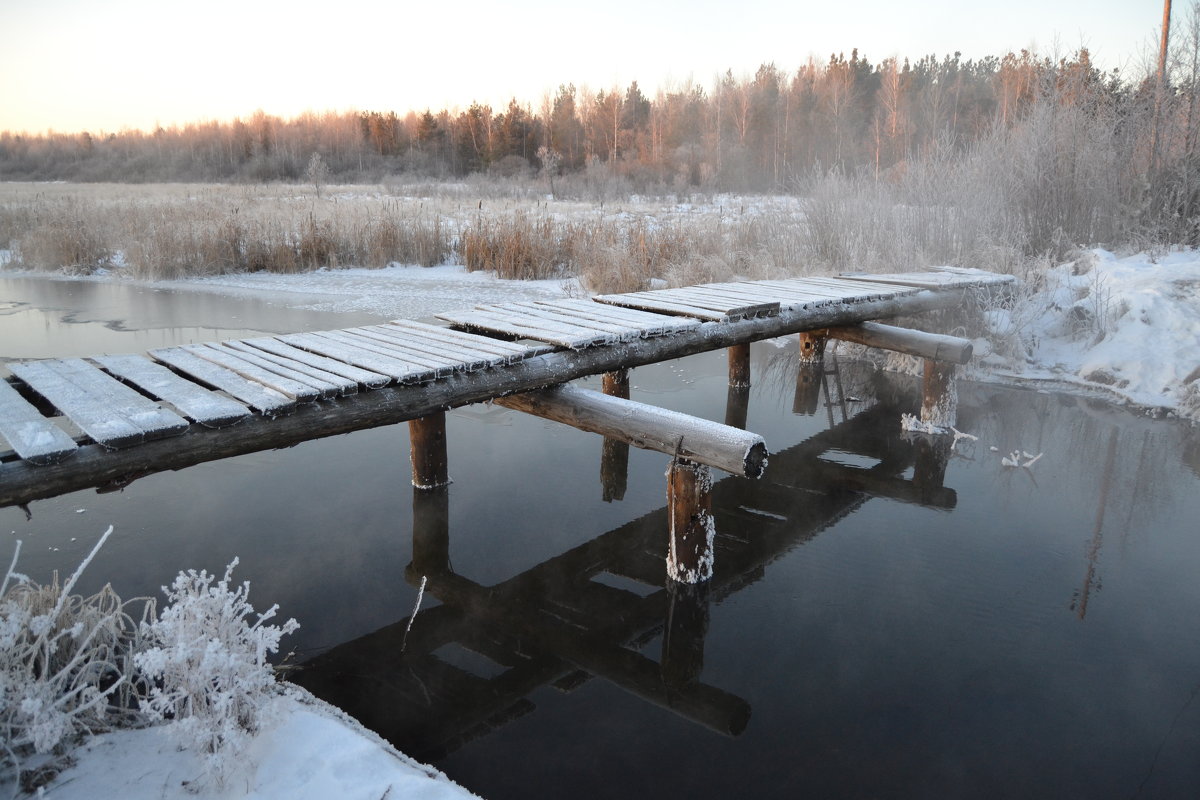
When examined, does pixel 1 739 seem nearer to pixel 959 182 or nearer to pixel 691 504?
pixel 691 504

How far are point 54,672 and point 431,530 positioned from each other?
1.90 m

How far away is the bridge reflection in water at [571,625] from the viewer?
277 cm

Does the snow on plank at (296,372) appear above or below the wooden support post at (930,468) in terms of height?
above

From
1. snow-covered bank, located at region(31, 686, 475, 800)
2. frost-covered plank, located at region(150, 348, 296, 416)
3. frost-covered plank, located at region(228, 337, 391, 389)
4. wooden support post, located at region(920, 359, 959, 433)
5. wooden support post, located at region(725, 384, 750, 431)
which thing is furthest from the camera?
wooden support post, located at region(725, 384, 750, 431)

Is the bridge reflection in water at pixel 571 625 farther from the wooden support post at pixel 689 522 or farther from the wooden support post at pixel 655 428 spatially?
Answer: the wooden support post at pixel 655 428

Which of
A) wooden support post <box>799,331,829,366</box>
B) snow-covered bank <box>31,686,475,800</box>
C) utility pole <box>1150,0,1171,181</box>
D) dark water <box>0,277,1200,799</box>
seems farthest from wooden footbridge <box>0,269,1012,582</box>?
utility pole <box>1150,0,1171,181</box>

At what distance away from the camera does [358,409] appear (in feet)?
10.2

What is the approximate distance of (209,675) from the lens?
A: 2.17 metres

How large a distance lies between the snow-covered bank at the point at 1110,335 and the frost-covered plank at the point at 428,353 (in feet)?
17.4

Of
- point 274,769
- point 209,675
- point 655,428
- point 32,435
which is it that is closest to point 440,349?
point 655,428

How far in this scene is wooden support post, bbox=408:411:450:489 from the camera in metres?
4.52

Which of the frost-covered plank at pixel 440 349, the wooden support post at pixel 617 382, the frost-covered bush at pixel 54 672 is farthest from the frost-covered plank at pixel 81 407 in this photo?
the wooden support post at pixel 617 382

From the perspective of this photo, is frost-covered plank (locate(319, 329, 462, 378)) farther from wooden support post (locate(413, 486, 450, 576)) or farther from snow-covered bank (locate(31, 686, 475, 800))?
snow-covered bank (locate(31, 686, 475, 800))

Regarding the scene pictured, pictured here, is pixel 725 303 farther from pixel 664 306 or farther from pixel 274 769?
pixel 274 769
